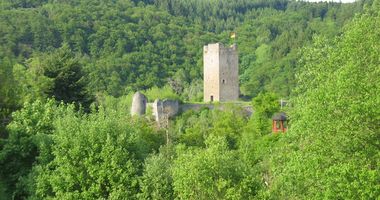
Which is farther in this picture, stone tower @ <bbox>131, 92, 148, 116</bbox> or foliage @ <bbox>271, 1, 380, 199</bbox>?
stone tower @ <bbox>131, 92, 148, 116</bbox>

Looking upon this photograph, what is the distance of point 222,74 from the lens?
7556 centimetres

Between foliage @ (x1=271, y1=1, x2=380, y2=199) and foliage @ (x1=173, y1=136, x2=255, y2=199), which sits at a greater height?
foliage @ (x1=271, y1=1, x2=380, y2=199)

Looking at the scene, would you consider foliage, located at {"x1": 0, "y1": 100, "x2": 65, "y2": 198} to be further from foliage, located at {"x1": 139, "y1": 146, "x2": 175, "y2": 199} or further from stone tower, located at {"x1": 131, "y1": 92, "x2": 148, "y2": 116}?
stone tower, located at {"x1": 131, "y1": 92, "x2": 148, "y2": 116}

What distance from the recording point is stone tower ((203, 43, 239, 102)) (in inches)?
2970

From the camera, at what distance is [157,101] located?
216ft

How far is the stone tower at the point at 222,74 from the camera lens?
247ft

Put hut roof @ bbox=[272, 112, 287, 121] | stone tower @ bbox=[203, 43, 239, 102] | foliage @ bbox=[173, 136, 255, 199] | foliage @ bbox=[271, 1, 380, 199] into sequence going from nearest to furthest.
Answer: foliage @ bbox=[271, 1, 380, 199], foliage @ bbox=[173, 136, 255, 199], hut roof @ bbox=[272, 112, 287, 121], stone tower @ bbox=[203, 43, 239, 102]

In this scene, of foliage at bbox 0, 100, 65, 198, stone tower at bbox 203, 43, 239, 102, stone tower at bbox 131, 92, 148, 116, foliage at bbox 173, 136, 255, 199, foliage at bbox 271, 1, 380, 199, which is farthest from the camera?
stone tower at bbox 203, 43, 239, 102

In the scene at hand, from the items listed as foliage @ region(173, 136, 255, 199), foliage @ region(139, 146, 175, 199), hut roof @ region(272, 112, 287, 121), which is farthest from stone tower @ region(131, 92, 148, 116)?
foliage @ region(173, 136, 255, 199)

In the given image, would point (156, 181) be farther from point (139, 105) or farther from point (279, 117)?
point (139, 105)

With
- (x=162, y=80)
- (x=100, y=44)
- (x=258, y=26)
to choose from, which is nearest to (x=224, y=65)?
(x=162, y=80)

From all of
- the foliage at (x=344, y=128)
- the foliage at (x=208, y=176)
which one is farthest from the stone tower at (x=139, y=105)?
the foliage at (x=344, y=128)

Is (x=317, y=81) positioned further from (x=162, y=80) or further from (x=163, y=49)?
(x=163, y=49)

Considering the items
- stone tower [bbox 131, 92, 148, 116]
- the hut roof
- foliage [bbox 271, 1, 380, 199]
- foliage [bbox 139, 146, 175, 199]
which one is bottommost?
stone tower [bbox 131, 92, 148, 116]
